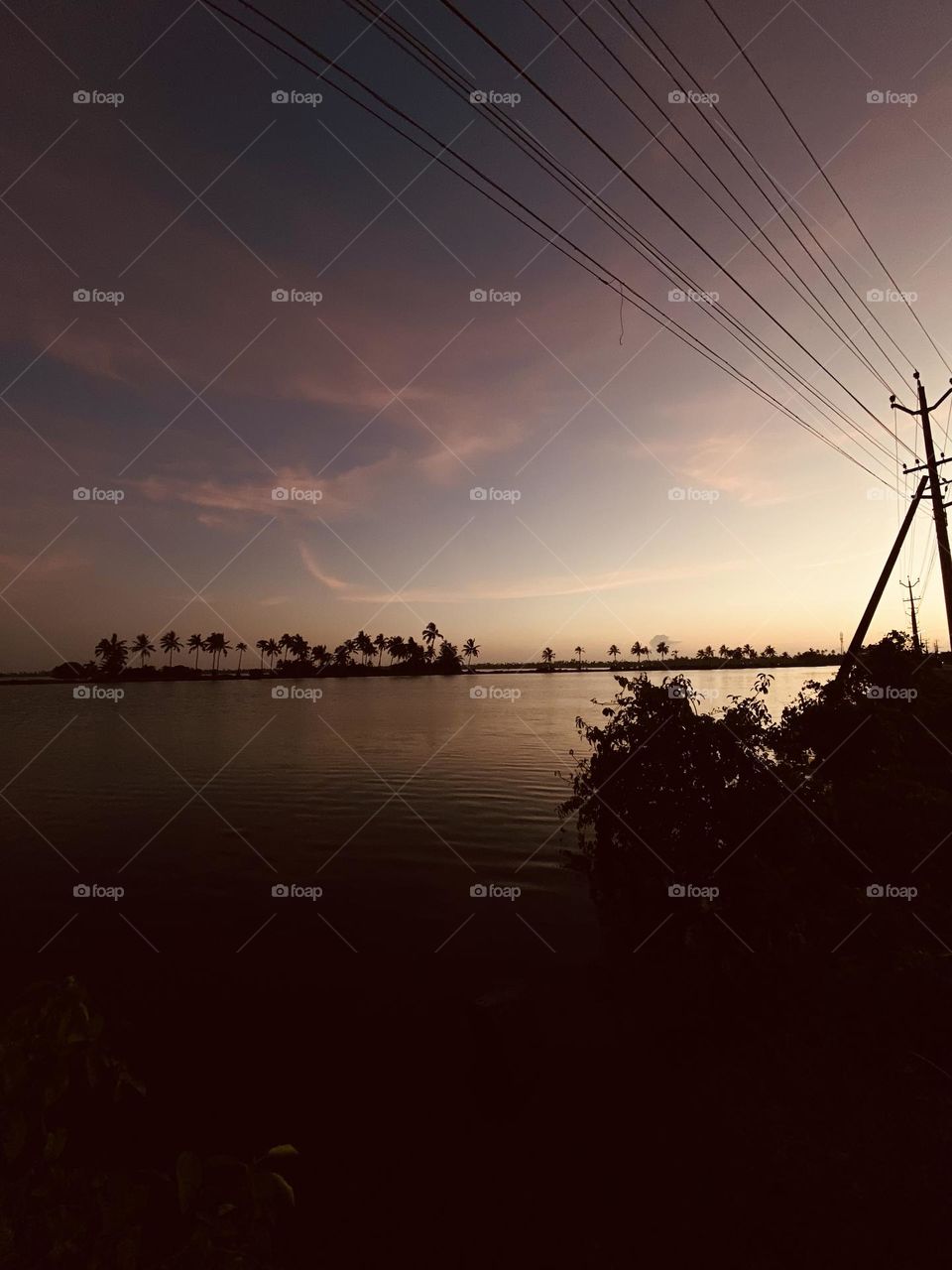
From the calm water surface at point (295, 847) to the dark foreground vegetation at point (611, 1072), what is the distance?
1765 millimetres

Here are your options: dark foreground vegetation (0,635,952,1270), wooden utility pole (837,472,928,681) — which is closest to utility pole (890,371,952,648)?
wooden utility pole (837,472,928,681)

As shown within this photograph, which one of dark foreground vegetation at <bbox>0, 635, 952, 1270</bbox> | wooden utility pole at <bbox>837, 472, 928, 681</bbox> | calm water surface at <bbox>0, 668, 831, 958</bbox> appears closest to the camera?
dark foreground vegetation at <bbox>0, 635, 952, 1270</bbox>

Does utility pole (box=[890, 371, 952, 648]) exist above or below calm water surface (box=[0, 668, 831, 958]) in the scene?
above

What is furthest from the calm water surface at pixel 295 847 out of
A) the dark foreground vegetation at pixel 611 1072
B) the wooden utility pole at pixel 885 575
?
the wooden utility pole at pixel 885 575

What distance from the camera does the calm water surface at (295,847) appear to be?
14125 millimetres

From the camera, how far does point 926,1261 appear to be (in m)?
5.45

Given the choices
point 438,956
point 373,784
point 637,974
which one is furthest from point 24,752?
point 637,974

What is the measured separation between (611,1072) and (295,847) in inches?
546

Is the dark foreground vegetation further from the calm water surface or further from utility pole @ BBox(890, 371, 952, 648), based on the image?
utility pole @ BBox(890, 371, 952, 648)

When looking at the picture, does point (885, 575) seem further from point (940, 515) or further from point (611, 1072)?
point (611, 1072)

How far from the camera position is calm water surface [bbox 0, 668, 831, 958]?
556 inches

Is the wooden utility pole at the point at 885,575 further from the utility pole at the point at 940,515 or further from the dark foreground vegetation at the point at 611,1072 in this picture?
the dark foreground vegetation at the point at 611,1072

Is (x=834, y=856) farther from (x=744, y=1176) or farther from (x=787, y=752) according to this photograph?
(x=744, y=1176)

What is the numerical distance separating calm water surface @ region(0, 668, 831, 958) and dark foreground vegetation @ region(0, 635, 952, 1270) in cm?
176
